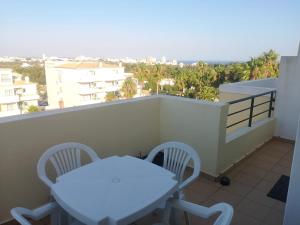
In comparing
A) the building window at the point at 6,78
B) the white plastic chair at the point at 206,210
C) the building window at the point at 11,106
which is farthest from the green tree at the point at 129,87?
the white plastic chair at the point at 206,210

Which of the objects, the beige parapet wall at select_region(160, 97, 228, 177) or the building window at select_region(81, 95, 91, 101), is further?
the building window at select_region(81, 95, 91, 101)

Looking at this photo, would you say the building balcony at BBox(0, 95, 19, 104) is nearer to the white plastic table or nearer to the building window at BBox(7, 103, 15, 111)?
the building window at BBox(7, 103, 15, 111)

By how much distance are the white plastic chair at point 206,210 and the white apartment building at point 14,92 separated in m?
9.46

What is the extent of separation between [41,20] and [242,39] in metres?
24.1

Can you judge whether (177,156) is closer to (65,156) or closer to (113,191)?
(113,191)

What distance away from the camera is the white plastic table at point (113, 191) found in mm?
1215

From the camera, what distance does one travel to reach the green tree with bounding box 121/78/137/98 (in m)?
28.7

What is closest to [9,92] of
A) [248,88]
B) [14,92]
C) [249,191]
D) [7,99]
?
[14,92]

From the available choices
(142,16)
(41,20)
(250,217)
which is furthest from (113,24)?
(250,217)

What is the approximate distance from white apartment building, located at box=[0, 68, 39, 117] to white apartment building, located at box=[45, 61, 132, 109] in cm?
255

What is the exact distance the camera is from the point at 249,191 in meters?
2.68

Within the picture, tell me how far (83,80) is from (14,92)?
509 inches

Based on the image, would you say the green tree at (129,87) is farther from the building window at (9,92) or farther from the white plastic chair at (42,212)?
the white plastic chair at (42,212)

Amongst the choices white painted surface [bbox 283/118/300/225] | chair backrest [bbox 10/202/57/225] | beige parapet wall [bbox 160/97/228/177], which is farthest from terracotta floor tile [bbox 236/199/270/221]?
chair backrest [bbox 10/202/57/225]
